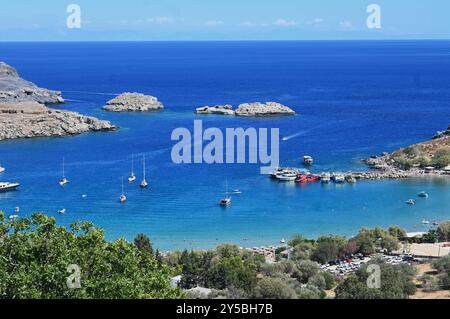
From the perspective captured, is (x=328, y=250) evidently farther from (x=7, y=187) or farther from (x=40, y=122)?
(x=40, y=122)

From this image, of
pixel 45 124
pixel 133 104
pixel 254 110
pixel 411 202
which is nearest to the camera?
pixel 411 202

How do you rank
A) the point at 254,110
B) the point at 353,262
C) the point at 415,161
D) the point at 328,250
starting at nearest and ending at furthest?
1. the point at 353,262
2. the point at 328,250
3. the point at 415,161
4. the point at 254,110

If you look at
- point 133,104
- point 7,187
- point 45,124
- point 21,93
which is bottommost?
point 7,187

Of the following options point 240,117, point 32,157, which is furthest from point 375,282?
point 240,117

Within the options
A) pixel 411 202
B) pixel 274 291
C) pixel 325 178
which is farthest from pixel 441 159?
pixel 274 291

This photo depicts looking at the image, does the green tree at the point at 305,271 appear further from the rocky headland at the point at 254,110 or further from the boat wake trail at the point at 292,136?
the rocky headland at the point at 254,110

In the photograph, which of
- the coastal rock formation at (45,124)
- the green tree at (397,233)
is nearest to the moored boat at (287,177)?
the green tree at (397,233)
